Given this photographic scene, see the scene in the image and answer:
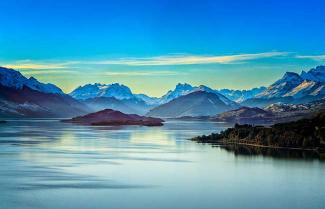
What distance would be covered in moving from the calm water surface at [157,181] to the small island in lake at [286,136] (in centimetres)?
1032

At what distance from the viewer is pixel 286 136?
70750 millimetres

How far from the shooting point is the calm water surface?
104 feet

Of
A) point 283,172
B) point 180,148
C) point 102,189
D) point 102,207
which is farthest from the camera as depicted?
point 180,148

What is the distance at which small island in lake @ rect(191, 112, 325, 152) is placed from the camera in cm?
6825

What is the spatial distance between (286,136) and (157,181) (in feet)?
114

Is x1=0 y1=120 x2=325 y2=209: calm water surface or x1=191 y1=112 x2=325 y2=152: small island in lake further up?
x1=191 y1=112 x2=325 y2=152: small island in lake

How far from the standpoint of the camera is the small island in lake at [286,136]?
68250 millimetres

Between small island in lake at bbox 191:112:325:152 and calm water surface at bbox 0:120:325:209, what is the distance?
406 inches

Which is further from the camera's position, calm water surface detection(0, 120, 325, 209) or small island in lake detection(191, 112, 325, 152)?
small island in lake detection(191, 112, 325, 152)

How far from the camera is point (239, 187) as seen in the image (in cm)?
3766

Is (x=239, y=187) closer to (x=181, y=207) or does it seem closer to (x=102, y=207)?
(x=181, y=207)

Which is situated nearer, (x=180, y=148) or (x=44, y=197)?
(x=44, y=197)

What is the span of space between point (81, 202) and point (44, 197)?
2.80 m

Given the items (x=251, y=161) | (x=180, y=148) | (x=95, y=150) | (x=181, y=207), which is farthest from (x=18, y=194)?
(x=180, y=148)
